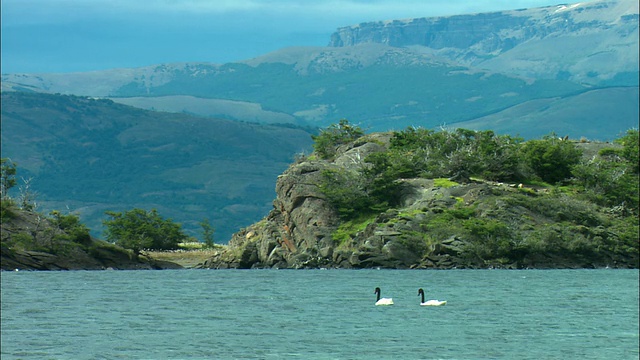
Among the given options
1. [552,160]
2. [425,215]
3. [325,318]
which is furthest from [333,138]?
[325,318]

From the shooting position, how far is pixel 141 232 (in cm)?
14150

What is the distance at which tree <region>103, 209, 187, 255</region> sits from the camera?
137250 millimetres

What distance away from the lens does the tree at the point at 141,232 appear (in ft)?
450

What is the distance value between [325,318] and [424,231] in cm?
4912

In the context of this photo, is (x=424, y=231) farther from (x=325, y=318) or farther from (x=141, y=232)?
(x=141, y=232)

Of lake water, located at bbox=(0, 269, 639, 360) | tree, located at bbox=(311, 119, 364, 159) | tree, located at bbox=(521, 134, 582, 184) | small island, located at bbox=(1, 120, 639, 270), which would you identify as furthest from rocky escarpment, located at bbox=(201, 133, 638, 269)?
lake water, located at bbox=(0, 269, 639, 360)

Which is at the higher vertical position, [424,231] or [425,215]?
[425,215]

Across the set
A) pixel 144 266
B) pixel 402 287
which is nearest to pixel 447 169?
pixel 144 266

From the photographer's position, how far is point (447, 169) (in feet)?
393

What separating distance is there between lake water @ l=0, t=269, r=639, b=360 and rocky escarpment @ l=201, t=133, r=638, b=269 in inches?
409

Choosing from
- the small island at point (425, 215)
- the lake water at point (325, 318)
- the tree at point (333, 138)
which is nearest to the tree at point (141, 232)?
the small island at point (425, 215)

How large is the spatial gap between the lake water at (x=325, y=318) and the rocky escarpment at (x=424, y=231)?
10392 millimetres

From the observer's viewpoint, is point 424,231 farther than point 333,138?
No

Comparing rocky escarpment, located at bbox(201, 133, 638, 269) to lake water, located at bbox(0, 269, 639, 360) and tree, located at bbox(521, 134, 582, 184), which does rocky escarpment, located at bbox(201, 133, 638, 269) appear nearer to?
tree, located at bbox(521, 134, 582, 184)
